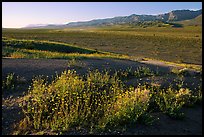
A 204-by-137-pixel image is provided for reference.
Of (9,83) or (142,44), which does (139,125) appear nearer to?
(9,83)

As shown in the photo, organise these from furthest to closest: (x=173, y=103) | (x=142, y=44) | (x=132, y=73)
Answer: (x=142, y=44) < (x=132, y=73) < (x=173, y=103)

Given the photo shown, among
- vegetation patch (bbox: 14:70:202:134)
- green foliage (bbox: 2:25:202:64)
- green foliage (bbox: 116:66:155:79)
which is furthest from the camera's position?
green foliage (bbox: 2:25:202:64)

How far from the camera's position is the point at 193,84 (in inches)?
493

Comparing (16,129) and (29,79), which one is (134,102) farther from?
(29,79)

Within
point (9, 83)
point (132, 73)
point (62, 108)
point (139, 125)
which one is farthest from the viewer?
point (132, 73)

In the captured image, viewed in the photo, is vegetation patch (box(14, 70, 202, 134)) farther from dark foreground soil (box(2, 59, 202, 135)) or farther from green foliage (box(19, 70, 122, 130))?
dark foreground soil (box(2, 59, 202, 135))

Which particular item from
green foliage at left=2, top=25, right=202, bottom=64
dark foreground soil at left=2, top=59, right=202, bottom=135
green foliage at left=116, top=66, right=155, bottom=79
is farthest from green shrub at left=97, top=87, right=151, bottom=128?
green foliage at left=2, top=25, right=202, bottom=64

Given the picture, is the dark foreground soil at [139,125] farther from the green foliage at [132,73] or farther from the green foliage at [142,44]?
the green foliage at [142,44]

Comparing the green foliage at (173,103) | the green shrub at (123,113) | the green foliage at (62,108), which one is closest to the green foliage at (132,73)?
the green foliage at (62,108)

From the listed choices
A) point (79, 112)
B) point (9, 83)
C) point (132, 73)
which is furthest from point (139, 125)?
point (132, 73)

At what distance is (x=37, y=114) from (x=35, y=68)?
5.41m

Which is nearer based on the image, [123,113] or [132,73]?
[123,113]

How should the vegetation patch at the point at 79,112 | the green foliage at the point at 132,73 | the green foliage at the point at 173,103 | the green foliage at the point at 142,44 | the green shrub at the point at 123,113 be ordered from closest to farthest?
the vegetation patch at the point at 79,112 → the green shrub at the point at 123,113 → the green foliage at the point at 173,103 → the green foliage at the point at 132,73 → the green foliage at the point at 142,44

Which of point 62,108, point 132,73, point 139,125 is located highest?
point 62,108
